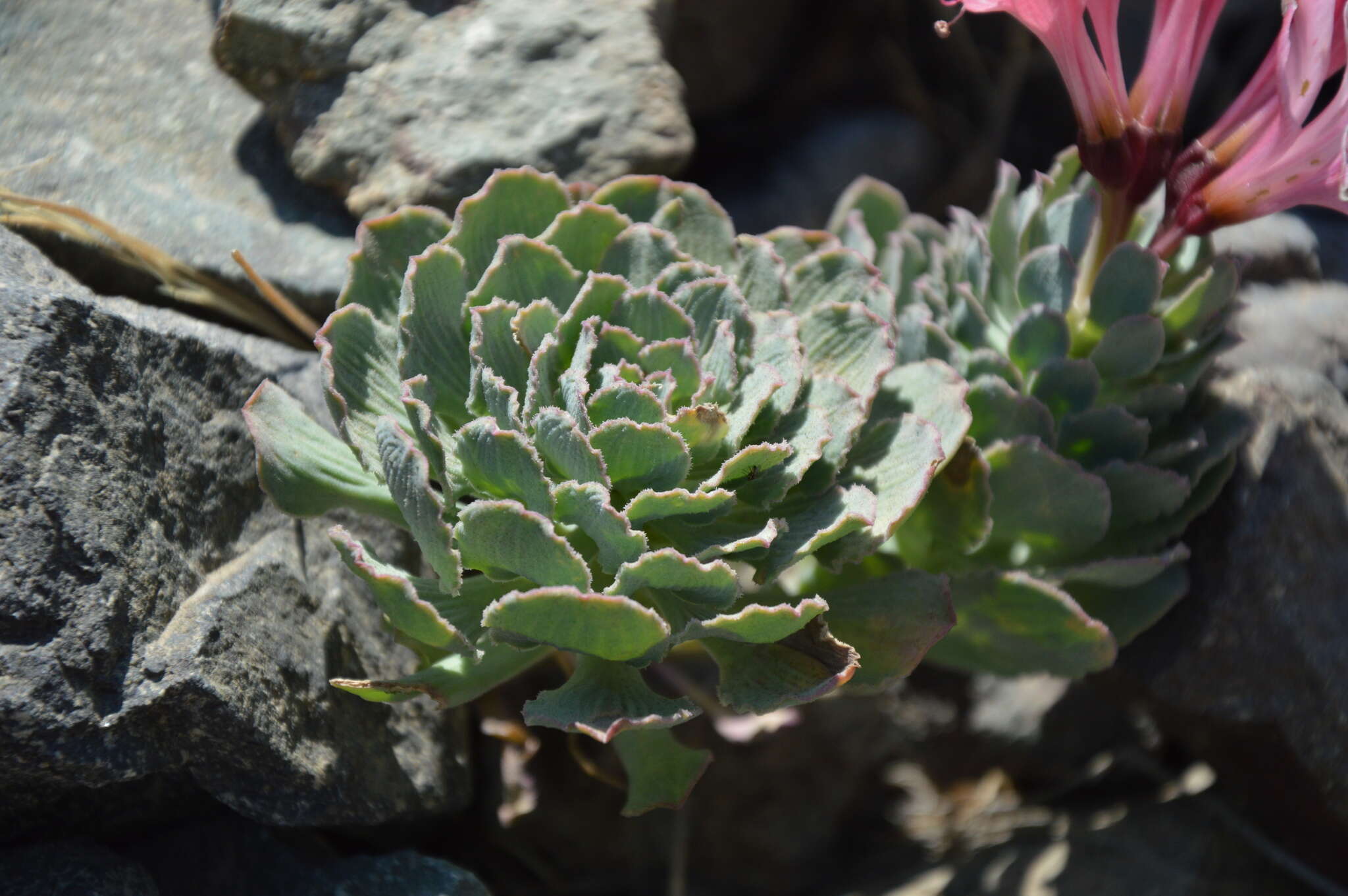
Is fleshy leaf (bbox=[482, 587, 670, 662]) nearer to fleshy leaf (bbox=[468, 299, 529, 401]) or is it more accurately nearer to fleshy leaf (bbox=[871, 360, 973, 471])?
fleshy leaf (bbox=[468, 299, 529, 401])

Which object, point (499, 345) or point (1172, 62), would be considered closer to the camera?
point (499, 345)

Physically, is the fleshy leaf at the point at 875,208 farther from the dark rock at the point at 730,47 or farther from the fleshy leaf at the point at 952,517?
the dark rock at the point at 730,47

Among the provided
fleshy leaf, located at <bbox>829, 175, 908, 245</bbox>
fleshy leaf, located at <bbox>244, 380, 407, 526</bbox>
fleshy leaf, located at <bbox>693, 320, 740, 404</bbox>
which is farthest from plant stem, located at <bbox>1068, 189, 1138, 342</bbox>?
Answer: fleshy leaf, located at <bbox>244, 380, 407, 526</bbox>

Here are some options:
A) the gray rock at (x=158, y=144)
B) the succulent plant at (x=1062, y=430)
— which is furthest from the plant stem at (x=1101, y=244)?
the gray rock at (x=158, y=144)

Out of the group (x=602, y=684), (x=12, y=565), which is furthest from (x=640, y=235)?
(x=12, y=565)

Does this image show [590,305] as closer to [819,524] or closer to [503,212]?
[503,212]

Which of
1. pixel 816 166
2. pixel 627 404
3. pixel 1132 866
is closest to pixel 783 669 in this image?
pixel 627 404

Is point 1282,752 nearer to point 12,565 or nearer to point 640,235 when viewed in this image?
point 640,235
